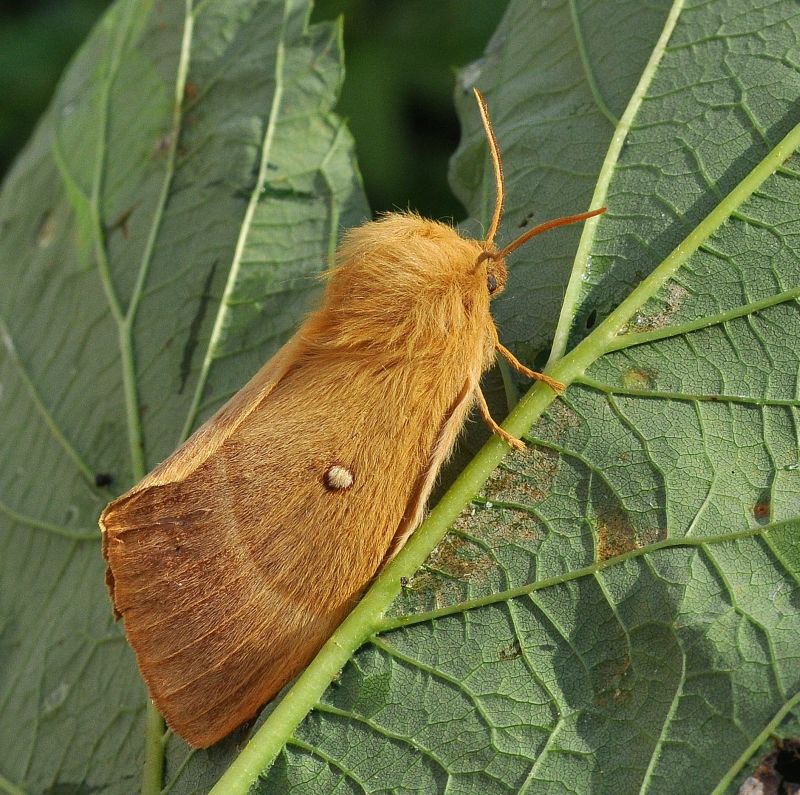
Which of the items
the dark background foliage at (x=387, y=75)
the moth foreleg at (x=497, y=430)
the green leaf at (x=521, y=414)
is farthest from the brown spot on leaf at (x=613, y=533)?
the dark background foliage at (x=387, y=75)

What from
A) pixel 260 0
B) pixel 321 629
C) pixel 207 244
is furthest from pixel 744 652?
pixel 260 0

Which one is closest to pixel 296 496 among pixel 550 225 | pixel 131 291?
pixel 550 225

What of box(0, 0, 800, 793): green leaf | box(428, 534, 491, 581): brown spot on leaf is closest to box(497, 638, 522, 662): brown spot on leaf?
box(0, 0, 800, 793): green leaf

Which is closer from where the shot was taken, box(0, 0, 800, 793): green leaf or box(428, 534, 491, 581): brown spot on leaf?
box(0, 0, 800, 793): green leaf

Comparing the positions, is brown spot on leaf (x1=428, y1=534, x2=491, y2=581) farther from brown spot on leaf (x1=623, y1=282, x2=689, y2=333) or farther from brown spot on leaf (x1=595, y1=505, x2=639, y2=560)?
brown spot on leaf (x1=623, y1=282, x2=689, y2=333)

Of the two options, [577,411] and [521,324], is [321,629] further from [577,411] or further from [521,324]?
[521,324]

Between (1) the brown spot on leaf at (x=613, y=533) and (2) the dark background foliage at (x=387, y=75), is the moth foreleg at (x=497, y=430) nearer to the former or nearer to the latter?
(1) the brown spot on leaf at (x=613, y=533)
